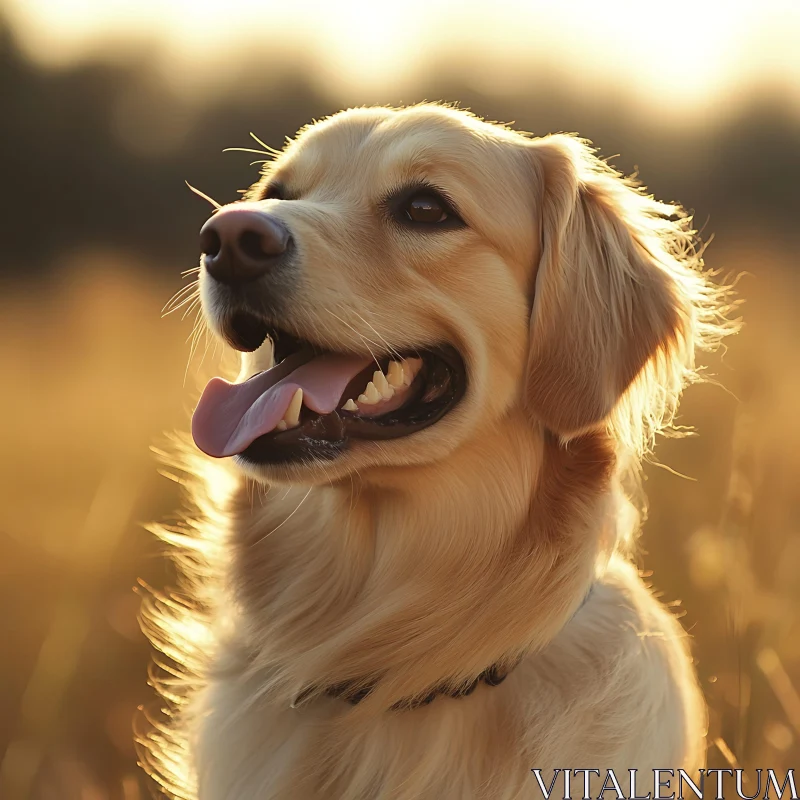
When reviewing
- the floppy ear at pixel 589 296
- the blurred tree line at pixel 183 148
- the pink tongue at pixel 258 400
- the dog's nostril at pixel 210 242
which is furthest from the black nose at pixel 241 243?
the blurred tree line at pixel 183 148

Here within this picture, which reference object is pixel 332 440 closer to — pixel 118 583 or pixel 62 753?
pixel 62 753

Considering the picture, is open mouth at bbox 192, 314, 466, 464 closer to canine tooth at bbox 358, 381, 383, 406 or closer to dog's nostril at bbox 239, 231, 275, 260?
canine tooth at bbox 358, 381, 383, 406

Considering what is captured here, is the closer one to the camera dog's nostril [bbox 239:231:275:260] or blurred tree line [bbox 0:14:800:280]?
dog's nostril [bbox 239:231:275:260]

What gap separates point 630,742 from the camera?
8.05ft

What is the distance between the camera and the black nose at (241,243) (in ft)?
7.25

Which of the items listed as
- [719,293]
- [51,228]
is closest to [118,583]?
[719,293]

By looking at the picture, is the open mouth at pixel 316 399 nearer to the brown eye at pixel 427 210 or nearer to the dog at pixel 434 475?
the dog at pixel 434 475

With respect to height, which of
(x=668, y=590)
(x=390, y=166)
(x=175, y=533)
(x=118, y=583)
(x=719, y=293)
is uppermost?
(x=390, y=166)

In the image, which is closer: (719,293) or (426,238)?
(426,238)

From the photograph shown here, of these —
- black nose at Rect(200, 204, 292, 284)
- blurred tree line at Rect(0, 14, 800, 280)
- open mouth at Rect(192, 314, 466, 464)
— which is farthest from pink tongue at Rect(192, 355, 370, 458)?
blurred tree line at Rect(0, 14, 800, 280)

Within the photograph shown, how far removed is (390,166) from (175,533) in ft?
4.55

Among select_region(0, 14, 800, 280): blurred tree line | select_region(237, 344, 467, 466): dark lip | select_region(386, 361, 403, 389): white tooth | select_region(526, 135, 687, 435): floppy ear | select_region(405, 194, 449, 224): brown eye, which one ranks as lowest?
select_region(0, 14, 800, 280): blurred tree line

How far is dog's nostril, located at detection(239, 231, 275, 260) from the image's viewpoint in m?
2.29

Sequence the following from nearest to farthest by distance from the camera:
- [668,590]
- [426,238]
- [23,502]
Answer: [426,238] → [668,590] → [23,502]
